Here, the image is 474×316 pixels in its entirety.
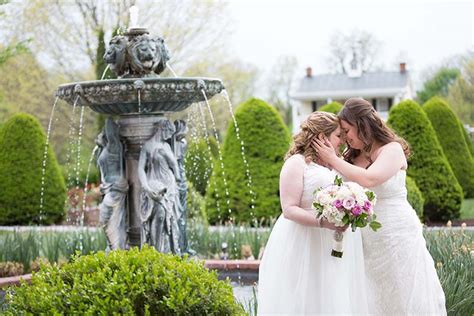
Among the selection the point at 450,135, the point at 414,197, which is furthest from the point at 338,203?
the point at 450,135

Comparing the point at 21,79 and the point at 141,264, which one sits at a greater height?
the point at 21,79

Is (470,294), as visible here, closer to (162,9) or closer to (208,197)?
(208,197)

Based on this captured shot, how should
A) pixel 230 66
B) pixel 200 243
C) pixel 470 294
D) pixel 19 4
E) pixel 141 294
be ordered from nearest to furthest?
pixel 141 294 → pixel 470 294 → pixel 200 243 → pixel 19 4 → pixel 230 66

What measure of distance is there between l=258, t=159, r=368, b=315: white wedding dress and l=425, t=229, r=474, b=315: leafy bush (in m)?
1.00

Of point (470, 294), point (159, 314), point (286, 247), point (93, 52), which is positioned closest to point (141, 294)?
point (159, 314)

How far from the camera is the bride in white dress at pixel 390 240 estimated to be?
5012mm

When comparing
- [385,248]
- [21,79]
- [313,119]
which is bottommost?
[385,248]

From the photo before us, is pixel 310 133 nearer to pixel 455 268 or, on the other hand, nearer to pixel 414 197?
pixel 455 268

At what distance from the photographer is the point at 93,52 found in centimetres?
2795

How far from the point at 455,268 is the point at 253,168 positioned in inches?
362

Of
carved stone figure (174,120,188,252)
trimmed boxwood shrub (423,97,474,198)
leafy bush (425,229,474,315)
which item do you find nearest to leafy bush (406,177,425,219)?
trimmed boxwood shrub (423,97,474,198)

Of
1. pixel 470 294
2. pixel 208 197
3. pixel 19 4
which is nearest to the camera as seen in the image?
pixel 470 294

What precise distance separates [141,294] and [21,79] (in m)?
25.3

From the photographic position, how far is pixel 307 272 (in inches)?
190
